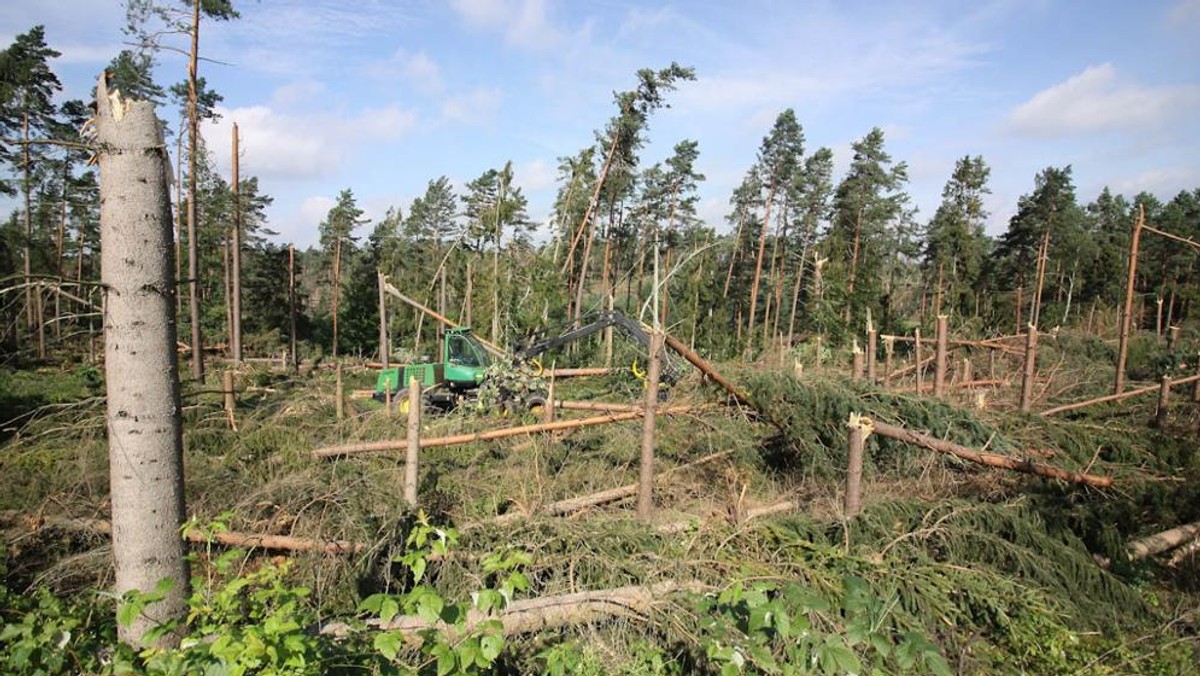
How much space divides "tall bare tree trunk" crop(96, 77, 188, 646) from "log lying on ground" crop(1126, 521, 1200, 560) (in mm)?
6900

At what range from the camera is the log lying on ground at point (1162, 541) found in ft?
17.6

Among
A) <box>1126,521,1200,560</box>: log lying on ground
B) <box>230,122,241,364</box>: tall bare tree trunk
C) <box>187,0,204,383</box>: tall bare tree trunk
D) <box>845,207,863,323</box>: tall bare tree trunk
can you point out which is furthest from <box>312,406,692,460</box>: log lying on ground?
<box>845,207,863,323</box>: tall bare tree trunk

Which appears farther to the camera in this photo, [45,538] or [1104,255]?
[1104,255]

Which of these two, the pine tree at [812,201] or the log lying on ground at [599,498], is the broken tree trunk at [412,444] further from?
the pine tree at [812,201]

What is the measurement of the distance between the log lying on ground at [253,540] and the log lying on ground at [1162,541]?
6.27 m

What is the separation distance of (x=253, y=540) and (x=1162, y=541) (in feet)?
24.5

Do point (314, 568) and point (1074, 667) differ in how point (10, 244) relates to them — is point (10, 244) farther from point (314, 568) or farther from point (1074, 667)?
point (1074, 667)

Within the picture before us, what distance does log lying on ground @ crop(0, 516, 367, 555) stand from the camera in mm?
4410

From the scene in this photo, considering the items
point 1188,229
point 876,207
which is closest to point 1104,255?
point 1188,229

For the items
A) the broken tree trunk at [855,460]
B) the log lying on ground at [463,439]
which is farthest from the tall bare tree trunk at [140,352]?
the broken tree trunk at [855,460]

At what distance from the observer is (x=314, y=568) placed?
4.34m

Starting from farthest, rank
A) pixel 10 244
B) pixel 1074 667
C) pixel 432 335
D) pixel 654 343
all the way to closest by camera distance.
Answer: pixel 432 335, pixel 10 244, pixel 654 343, pixel 1074 667

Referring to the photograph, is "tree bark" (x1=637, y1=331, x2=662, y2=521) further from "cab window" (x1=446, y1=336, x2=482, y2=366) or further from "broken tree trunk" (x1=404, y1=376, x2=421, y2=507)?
"cab window" (x1=446, y1=336, x2=482, y2=366)

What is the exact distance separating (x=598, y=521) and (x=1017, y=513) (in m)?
3.35
